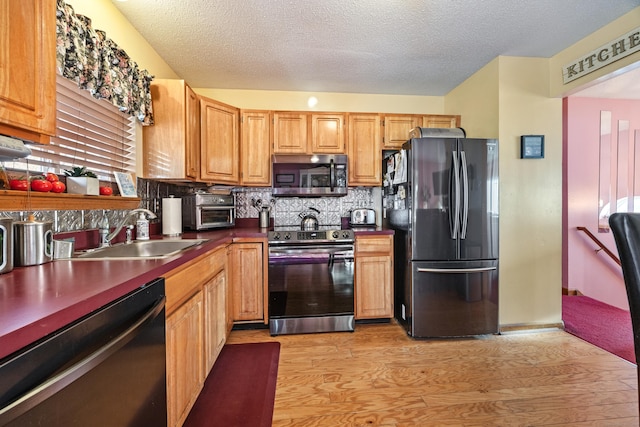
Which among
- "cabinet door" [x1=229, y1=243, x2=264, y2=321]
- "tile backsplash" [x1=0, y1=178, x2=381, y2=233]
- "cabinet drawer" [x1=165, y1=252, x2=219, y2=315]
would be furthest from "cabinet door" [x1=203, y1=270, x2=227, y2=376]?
"tile backsplash" [x1=0, y1=178, x2=381, y2=233]

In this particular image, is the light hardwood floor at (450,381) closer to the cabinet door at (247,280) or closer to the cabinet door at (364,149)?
the cabinet door at (247,280)

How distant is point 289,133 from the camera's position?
306 centimetres

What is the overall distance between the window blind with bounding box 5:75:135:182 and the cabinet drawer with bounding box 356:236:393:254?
204 cm

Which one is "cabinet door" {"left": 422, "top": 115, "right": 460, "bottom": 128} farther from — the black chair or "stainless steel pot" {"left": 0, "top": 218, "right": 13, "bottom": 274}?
"stainless steel pot" {"left": 0, "top": 218, "right": 13, "bottom": 274}

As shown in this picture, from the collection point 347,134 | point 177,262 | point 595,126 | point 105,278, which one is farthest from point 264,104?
point 595,126

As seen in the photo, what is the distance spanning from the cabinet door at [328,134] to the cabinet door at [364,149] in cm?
10

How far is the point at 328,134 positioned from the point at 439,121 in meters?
1.31

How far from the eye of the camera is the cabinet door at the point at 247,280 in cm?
258

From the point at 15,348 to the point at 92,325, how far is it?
0.72 ft

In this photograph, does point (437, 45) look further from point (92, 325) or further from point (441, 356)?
point (92, 325)

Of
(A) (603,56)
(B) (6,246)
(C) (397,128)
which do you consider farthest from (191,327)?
(A) (603,56)

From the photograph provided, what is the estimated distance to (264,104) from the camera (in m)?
3.25

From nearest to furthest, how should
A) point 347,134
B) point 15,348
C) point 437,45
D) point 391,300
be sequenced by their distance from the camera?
point 15,348 → point 437,45 → point 391,300 → point 347,134

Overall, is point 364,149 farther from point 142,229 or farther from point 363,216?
point 142,229
